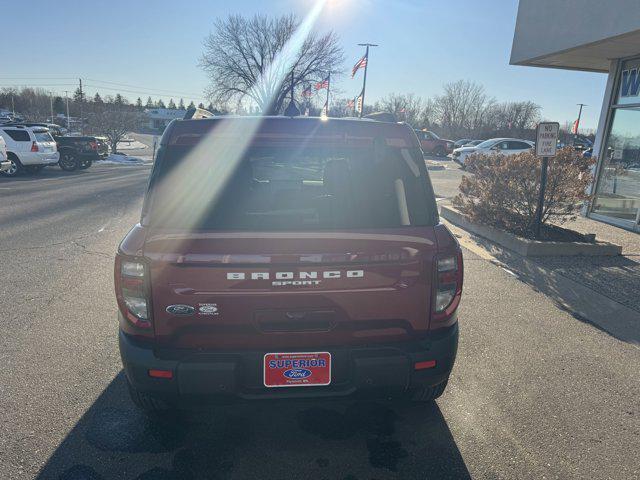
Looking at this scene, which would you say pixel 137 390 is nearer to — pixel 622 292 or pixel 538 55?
pixel 622 292

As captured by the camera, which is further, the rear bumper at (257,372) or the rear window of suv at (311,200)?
the rear window of suv at (311,200)

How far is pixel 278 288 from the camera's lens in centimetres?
221

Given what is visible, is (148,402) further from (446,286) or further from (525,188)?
(525,188)

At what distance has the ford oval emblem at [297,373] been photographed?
2.32 m

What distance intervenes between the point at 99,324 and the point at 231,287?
2.65 metres

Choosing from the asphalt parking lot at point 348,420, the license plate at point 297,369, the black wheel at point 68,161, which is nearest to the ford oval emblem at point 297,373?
the license plate at point 297,369

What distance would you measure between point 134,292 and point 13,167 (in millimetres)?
18003

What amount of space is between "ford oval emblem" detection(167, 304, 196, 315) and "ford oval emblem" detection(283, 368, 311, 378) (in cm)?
57

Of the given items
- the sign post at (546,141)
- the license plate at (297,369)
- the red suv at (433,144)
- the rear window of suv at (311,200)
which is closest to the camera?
the license plate at (297,369)

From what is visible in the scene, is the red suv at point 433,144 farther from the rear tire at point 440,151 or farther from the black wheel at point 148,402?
the black wheel at point 148,402

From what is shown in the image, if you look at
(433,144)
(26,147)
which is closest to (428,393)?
(26,147)

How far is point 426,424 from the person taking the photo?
9.29 ft

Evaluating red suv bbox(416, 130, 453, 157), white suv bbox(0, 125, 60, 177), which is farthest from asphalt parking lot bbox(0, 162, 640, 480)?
red suv bbox(416, 130, 453, 157)

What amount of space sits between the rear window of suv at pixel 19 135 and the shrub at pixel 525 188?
16175 millimetres
